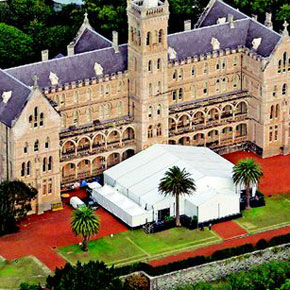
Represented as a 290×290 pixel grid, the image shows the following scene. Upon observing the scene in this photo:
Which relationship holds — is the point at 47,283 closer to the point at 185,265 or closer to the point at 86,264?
the point at 86,264

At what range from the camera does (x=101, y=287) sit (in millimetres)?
188000

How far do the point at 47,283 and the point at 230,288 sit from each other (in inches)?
917

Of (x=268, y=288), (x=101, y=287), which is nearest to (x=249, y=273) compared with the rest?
(x=268, y=288)

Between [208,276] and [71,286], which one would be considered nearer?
[71,286]

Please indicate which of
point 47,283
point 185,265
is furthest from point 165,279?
point 47,283

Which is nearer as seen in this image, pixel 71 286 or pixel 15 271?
pixel 71 286

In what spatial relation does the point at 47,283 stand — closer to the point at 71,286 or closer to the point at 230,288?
the point at 71,286

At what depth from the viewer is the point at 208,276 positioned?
199875mm

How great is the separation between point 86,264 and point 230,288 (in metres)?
18.6

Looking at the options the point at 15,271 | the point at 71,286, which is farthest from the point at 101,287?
the point at 15,271

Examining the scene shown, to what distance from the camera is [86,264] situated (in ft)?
631

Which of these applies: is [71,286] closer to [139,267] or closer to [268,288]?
[139,267]

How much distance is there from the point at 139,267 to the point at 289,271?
19.5 meters

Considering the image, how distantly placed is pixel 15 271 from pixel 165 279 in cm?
1992
